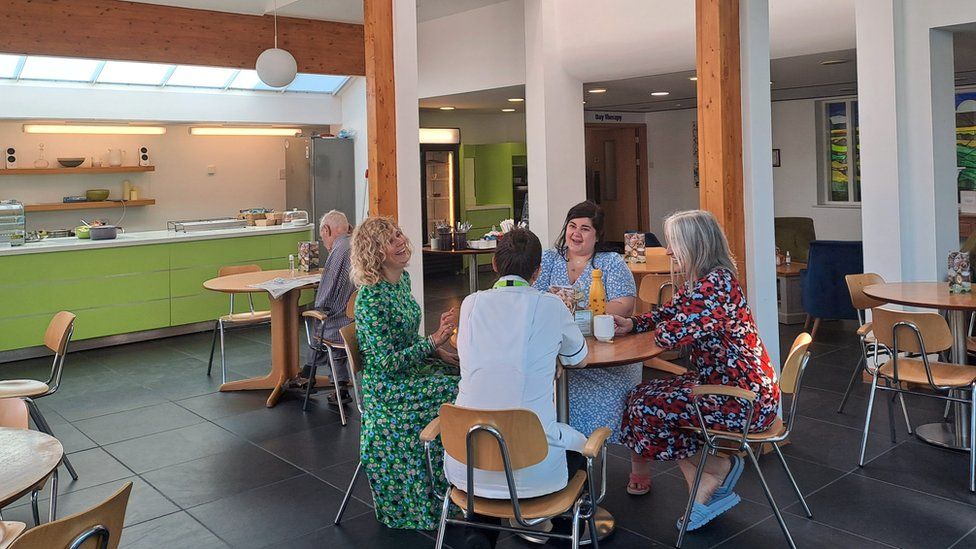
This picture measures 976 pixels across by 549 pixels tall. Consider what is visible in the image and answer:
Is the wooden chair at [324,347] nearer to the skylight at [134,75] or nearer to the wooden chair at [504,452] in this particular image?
the wooden chair at [504,452]

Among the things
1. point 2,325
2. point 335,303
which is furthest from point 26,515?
point 2,325

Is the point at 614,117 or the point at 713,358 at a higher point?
the point at 614,117

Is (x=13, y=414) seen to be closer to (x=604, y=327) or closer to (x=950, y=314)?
(x=604, y=327)

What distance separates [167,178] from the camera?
10.8 meters

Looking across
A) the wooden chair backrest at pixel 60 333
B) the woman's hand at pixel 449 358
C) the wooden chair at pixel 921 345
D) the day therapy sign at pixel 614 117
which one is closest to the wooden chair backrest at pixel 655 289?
the wooden chair at pixel 921 345

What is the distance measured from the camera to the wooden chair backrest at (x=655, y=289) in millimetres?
6336

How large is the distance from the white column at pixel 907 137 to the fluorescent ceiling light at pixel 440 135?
7759 millimetres

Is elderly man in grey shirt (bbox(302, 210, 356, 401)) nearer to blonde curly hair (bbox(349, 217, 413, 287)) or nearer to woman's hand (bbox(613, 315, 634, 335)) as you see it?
blonde curly hair (bbox(349, 217, 413, 287))

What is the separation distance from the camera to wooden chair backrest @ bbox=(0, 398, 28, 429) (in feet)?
10.0

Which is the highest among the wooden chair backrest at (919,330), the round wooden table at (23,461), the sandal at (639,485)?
the wooden chair backrest at (919,330)

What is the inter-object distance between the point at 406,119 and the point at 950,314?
344 cm

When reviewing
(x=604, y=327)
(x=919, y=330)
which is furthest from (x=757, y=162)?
(x=604, y=327)

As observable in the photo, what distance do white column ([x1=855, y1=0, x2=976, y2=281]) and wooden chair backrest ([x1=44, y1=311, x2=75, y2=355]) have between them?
5.43 metres

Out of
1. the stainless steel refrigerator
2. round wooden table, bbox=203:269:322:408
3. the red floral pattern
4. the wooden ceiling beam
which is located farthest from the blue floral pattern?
the stainless steel refrigerator
